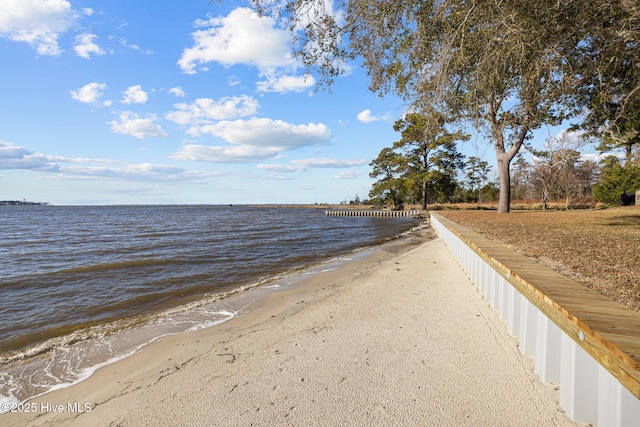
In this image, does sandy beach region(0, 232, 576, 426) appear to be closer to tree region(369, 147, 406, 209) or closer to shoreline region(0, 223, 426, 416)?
shoreline region(0, 223, 426, 416)

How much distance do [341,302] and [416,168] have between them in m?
38.5

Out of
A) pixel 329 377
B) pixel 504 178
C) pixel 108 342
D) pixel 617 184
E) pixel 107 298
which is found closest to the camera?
pixel 329 377

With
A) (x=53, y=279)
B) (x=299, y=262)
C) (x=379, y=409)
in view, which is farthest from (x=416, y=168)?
(x=379, y=409)

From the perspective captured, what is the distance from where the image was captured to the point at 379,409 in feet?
8.45

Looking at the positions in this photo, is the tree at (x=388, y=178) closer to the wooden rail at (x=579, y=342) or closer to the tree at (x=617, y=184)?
the tree at (x=617, y=184)

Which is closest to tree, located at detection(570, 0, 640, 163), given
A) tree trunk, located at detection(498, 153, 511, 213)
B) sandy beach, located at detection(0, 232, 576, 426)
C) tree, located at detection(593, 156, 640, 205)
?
sandy beach, located at detection(0, 232, 576, 426)

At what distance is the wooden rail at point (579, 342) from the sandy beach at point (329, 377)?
0.72 feet

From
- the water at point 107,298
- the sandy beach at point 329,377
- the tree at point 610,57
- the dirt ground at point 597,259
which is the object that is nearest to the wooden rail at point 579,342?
the sandy beach at point 329,377

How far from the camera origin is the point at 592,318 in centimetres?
211

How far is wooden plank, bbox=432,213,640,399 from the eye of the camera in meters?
1.63

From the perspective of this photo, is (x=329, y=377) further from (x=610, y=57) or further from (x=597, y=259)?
(x=610, y=57)

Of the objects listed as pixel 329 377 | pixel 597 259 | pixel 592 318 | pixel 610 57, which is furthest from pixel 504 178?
pixel 329 377

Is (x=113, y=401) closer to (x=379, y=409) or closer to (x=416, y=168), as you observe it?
(x=379, y=409)

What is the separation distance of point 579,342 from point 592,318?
179 millimetres
